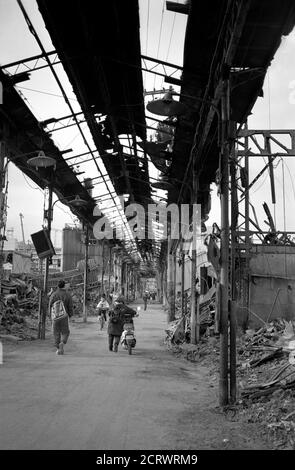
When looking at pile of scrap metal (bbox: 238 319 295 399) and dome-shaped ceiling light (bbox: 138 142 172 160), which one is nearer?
pile of scrap metal (bbox: 238 319 295 399)

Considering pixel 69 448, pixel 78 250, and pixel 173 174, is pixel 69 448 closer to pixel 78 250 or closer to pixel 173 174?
pixel 173 174

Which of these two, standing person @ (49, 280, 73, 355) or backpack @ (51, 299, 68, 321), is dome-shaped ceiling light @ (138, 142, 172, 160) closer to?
standing person @ (49, 280, 73, 355)

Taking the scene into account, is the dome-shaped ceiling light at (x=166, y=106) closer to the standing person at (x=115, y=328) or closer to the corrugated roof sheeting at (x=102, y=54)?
the corrugated roof sheeting at (x=102, y=54)

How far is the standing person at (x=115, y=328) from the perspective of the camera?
40.5 feet

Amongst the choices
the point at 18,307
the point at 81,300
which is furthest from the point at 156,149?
the point at 81,300

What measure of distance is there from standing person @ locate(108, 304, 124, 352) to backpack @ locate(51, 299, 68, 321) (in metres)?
1.33

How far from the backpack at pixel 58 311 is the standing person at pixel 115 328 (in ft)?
4.38

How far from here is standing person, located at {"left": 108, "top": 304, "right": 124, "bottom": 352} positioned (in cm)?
1234

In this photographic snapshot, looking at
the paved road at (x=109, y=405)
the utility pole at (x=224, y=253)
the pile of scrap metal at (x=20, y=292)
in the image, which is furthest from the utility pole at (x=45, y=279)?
the utility pole at (x=224, y=253)

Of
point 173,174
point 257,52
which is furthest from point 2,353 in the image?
point 257,52

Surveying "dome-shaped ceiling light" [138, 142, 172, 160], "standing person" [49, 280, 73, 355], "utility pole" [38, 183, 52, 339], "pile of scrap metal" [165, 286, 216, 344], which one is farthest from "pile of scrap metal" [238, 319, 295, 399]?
"utility pole" [38, 183, 52, 339]

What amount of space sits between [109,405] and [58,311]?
5480mm

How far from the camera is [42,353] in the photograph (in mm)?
11625

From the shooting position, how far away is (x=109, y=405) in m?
6.48
